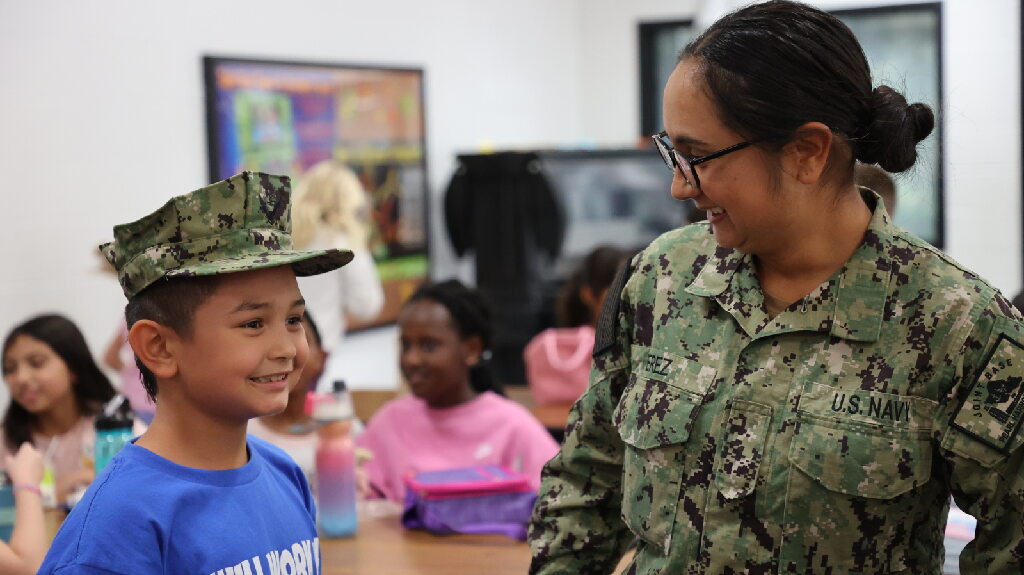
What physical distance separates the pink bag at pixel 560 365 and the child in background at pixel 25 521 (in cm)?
193

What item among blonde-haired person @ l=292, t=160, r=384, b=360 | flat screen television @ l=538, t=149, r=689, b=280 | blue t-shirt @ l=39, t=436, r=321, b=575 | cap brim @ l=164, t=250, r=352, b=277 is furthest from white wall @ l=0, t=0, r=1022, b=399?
blue t-shirt @ l=39, t=436, r=321, b=575

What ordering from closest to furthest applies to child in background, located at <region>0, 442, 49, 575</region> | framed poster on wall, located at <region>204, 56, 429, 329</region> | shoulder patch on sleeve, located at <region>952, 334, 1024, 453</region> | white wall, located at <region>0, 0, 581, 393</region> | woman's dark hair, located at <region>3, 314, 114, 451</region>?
shoulder patch on sleeve, located at <region>952, 334, 1024, 453</region>, child in background, located at <region>0, 442, 49, 575</region>, woman's dark hair, located at <region>3, 314, 114, 451</region>, white wall, located at <region>0, 0, 581, 393</region>, framed poster on wall, located at <region>204, 56, 429, 329</region>

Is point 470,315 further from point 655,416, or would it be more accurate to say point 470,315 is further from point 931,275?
point 931,275

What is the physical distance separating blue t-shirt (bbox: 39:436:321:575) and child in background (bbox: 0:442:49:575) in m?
0.86

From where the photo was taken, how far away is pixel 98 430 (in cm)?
266

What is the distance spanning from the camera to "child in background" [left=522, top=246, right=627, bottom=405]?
3957mm

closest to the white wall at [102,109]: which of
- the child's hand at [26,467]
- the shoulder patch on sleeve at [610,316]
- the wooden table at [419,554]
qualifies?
the child's hand at [26,467]

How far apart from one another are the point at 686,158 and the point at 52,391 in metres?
2.44

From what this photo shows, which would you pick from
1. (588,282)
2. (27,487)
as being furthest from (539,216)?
(27,487)

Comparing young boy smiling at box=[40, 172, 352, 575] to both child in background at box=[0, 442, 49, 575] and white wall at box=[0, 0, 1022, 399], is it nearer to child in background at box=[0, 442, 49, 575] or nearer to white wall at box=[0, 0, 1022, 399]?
child in background at box=[0, 442, 49, 575]

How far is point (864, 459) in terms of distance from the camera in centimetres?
136

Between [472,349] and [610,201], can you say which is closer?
[472,349]

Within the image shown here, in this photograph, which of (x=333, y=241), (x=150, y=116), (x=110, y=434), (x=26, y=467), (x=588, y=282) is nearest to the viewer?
(x=26, y=467)

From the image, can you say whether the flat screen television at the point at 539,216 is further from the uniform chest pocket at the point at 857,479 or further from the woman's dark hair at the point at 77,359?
the uniform chest pocket at the point at 857,479
